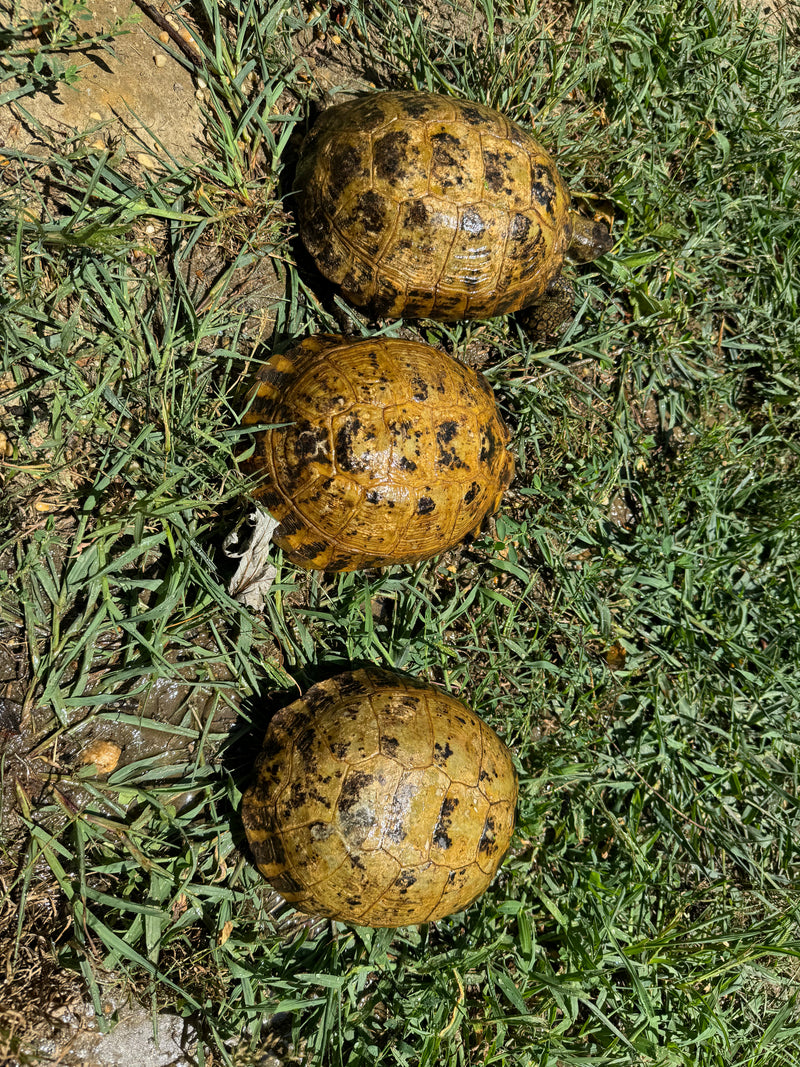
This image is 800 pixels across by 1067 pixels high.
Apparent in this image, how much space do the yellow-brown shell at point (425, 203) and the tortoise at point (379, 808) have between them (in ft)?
5.61

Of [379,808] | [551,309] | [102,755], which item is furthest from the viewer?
[551,309]

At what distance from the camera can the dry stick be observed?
2986mm

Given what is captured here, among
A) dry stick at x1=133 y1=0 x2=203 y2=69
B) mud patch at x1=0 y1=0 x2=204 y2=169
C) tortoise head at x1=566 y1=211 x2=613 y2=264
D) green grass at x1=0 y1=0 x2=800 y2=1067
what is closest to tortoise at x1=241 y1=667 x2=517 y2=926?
green grass at x1=0 y1=0 x2=800 y2=1067

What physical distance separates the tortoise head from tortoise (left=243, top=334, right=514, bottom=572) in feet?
3.41

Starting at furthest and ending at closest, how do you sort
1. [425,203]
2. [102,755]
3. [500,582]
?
[500,582] → [102,755] → [425,203]

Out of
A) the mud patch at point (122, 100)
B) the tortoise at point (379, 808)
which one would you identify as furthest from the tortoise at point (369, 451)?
the mud patch at point (122, 100)

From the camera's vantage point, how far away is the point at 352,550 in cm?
274

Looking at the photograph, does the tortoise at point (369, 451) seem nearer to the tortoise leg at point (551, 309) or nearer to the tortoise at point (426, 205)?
the tortoise at point (426, 205)

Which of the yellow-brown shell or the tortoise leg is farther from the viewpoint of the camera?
the tortoise leg

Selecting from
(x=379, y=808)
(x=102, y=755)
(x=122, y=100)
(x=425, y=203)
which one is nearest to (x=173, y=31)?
(x=122, y=100)

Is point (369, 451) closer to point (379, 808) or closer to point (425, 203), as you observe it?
point (425, 203)

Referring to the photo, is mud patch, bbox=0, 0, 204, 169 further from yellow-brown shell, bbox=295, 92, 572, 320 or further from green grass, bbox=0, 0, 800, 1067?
yellow-brown shell, bbox=295, 92, 572, 320

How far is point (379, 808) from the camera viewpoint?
2441mm

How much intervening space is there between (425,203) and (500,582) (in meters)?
1.78
